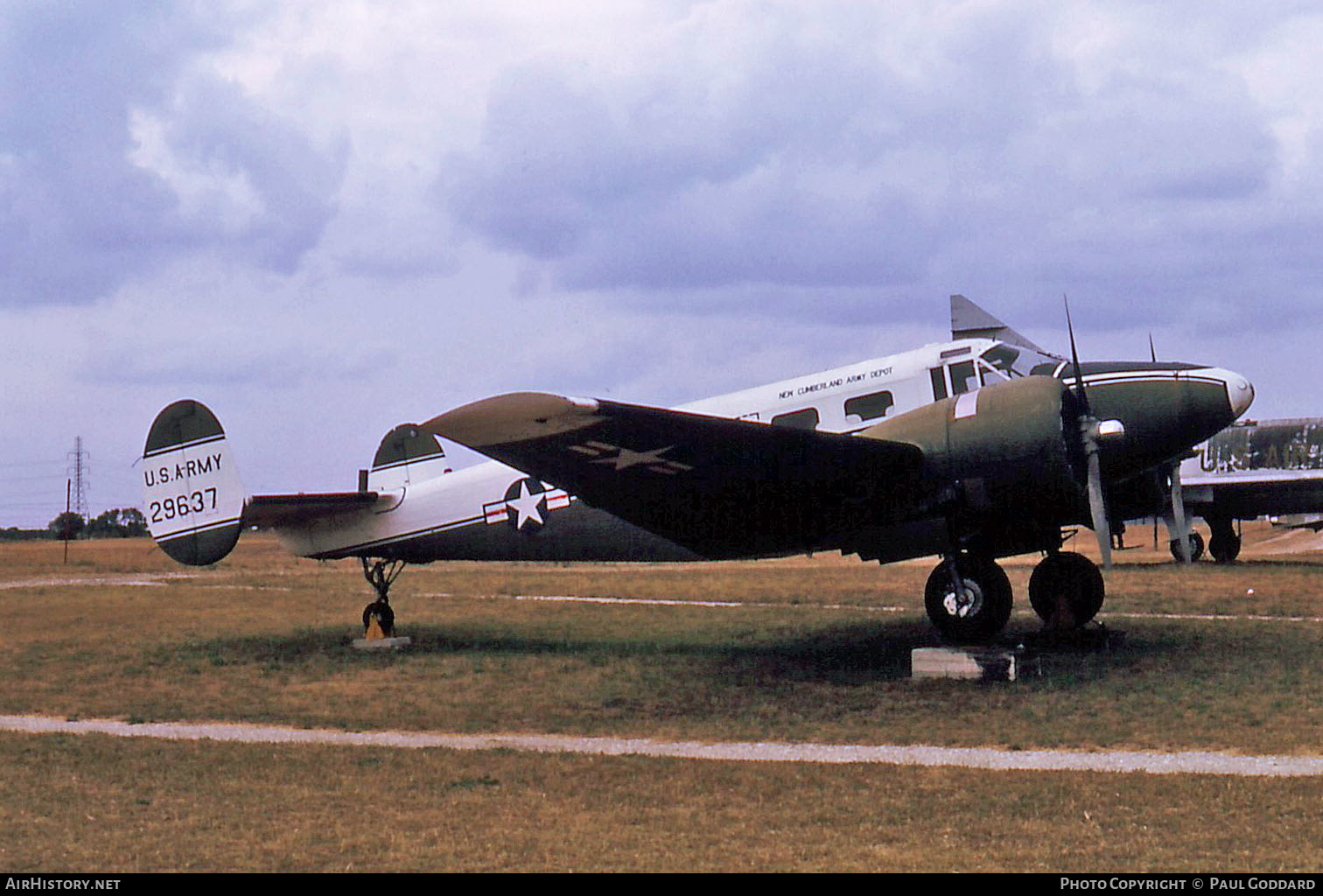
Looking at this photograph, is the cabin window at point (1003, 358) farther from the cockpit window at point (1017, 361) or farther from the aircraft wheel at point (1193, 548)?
the aircraft wheel at point (1193, 548)

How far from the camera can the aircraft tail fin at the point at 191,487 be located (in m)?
15.7

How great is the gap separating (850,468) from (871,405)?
1.97 m

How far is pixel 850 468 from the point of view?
11805 mm

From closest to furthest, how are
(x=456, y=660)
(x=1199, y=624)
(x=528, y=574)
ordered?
(x=456, y=660) → (x=1199, y=624) → (x=528, y=574)

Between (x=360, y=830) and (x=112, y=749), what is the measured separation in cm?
383

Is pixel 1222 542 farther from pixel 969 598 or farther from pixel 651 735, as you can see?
pixel 651 735

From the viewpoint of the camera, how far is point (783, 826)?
6840mm

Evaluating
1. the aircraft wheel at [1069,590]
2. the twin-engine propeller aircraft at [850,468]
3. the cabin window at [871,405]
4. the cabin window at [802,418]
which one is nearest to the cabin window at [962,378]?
the twin-engine propeller aircraft at [850,468]

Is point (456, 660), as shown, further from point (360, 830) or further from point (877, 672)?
point (360, 830)

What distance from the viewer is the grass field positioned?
6.41 metres

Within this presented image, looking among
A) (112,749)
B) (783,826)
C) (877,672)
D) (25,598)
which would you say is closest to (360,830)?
(783,826)

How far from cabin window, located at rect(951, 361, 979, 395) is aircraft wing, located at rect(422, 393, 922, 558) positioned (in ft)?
5.87

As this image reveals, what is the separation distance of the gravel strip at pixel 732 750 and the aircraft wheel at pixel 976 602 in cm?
381
